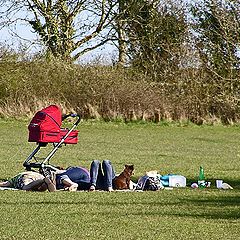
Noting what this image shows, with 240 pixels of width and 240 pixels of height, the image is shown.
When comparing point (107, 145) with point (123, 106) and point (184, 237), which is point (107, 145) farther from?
point (184, 237)

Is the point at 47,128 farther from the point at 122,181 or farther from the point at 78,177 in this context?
the point at 122,181

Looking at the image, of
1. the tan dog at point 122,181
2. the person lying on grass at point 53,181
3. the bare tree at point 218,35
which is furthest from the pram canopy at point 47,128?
the bare tree at point 218,35

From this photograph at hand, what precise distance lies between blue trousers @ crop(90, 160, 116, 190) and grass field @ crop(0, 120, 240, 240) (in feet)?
1.75

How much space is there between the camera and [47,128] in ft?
48.8

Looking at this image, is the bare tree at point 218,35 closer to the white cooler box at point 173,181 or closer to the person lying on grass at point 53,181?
the white cooler box at point 173,181

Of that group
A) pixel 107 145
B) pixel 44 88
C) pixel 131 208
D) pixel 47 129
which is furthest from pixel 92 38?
pixel 131 208

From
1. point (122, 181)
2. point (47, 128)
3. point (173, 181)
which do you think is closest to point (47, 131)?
point (47, 128)

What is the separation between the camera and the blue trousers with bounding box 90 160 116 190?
14.2 metres

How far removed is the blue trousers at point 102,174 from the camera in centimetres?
1424

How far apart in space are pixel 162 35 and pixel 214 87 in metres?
4.22

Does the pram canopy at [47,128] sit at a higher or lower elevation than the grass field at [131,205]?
higher

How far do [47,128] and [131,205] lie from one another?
125 inches

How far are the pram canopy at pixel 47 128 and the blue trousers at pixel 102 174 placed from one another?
102 cm

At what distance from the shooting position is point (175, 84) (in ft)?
127
